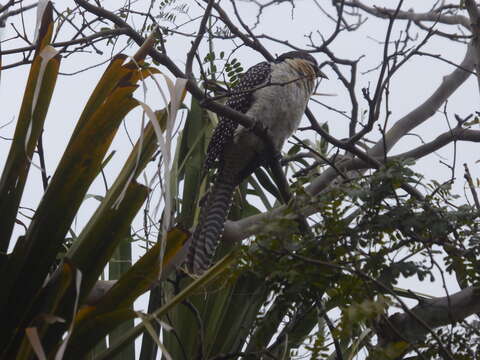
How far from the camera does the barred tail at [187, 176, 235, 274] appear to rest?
3.06m


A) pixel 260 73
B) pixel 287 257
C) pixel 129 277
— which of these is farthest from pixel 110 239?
pixel 260 73

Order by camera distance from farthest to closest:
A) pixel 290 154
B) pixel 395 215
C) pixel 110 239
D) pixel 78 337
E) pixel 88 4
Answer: pixel 290 154 < pixel 88 4 < pixel 110 239 < pixel 78 337 < pixel 395 215

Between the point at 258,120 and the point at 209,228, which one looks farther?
the point at 258,120

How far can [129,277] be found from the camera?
192cm

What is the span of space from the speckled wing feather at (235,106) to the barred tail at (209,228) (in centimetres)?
16

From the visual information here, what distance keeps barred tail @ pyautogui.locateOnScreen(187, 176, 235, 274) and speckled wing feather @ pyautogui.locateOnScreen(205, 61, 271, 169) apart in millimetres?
159

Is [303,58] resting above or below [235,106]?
above

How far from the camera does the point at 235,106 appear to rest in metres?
4.03

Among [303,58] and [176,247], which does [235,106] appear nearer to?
[303,58]

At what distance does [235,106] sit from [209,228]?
1044 millimetres

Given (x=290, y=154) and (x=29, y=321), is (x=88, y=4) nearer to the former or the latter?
(x=29, y=321)

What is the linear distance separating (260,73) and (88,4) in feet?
5.49

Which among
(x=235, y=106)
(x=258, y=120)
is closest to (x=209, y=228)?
(x=258, y=120)

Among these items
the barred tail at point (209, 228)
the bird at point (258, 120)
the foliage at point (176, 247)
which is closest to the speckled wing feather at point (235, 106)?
the bird at point (258, 120)
